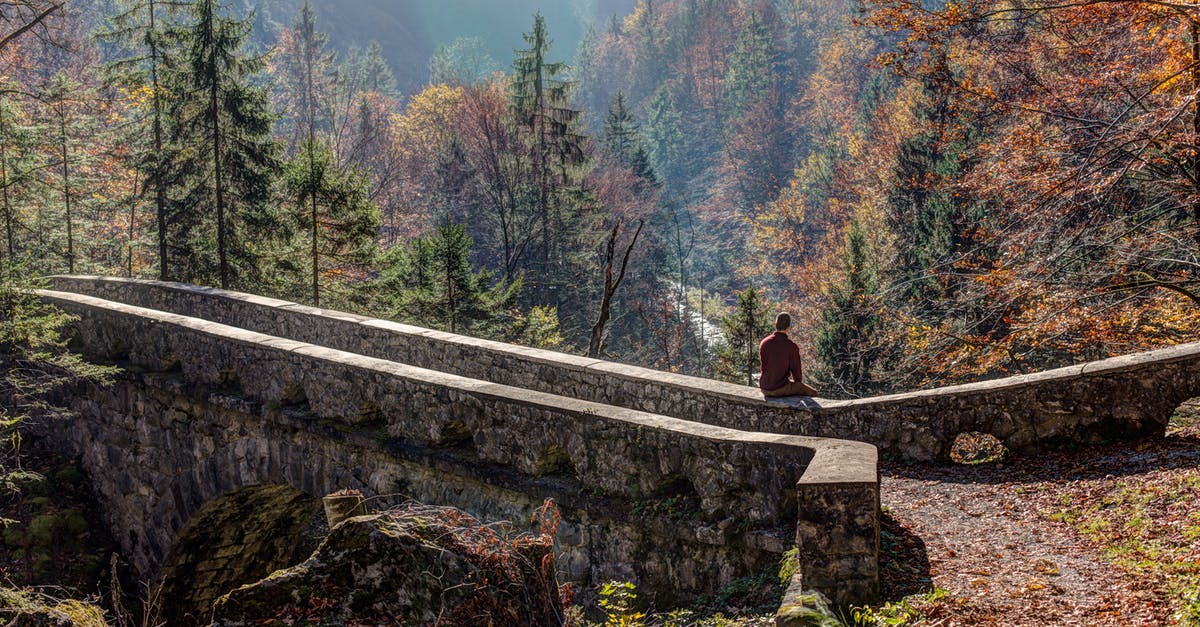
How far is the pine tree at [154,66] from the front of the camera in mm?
21688

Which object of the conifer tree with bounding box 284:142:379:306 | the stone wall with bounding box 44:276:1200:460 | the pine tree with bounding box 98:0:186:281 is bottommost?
the stone wall with bounding box 44:276:1200:460

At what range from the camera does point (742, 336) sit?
25578 mm

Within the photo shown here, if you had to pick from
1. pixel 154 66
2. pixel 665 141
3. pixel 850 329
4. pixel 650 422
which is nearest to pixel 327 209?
pixel 154 66

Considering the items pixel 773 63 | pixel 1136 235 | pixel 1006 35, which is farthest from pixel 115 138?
pixel 773 63

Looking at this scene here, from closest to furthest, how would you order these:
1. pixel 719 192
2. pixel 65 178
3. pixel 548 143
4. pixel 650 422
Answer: pixel 650 422, pixel 65 178, pixel 548 143, pixel 719 192

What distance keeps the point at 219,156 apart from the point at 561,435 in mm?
17899

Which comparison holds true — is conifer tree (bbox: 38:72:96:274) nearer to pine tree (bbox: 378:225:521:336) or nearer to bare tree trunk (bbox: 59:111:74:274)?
bare tree trunk (bbox: 59:111:74:274)

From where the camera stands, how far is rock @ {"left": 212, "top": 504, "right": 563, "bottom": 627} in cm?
394

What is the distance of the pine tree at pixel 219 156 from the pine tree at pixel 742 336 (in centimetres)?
1219

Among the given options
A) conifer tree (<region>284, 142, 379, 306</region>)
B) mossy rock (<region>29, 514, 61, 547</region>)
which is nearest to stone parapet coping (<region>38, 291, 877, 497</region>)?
mossy rock (<region>29, 514, 61, 547</region>)

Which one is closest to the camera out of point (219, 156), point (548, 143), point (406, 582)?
point (406, 582)

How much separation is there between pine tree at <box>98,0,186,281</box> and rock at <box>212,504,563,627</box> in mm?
20169

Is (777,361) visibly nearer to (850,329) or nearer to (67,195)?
(850,329)

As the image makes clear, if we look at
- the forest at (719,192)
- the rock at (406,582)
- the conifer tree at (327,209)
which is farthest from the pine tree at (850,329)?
the rock at (406,582)
